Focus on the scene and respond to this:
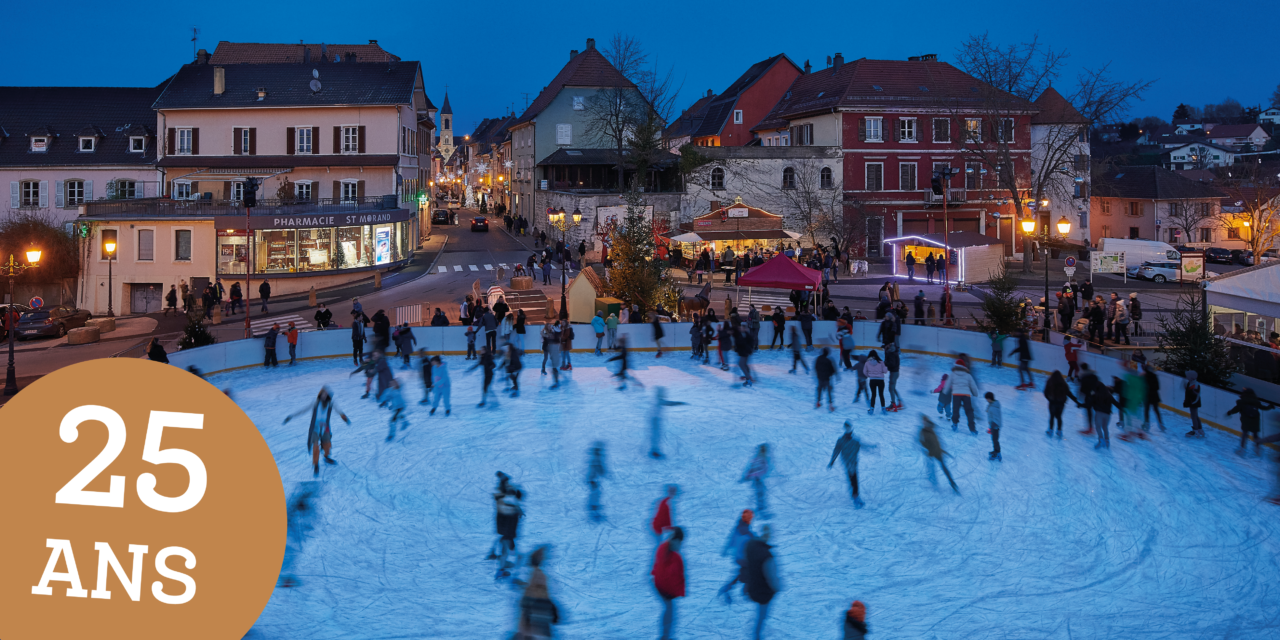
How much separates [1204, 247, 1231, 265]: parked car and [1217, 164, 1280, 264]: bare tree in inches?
46.7

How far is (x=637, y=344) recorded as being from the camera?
27219 millimetres

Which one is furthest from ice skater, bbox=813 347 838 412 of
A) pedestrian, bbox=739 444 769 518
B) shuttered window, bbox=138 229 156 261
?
shuttered window, bbox=138 229 156 261

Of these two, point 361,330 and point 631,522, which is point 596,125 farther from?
point 631,522

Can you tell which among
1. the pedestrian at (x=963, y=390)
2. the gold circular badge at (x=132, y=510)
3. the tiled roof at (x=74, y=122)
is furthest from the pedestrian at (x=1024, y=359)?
the tiled roof at (x=74, y=122)

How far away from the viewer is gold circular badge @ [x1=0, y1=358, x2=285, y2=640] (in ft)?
18.6

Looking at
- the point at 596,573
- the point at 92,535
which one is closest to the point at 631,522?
the point at 596,573

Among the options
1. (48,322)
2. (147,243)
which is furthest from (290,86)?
(48,322)

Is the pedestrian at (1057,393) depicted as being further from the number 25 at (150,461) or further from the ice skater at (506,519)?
the number 25 at (150,461)

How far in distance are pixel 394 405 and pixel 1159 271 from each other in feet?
120

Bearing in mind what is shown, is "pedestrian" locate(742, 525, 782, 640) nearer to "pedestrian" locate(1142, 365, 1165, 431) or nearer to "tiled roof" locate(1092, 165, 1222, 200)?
"pedestrian" locate(1142, 365, 1165, 431)

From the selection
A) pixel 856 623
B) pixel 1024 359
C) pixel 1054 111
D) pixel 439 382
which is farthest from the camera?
pixel 1054 111

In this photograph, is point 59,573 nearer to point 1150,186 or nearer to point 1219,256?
point 1219,256

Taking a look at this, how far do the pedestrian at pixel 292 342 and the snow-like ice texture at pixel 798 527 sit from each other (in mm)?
5017

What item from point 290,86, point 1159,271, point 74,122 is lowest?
point 1159,271
